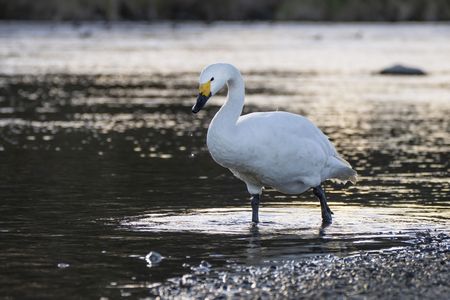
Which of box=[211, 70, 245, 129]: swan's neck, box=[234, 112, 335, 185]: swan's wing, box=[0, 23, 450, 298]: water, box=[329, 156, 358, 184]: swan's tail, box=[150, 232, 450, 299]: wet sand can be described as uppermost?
box=[211, 70, 245, 129]: swan's neck

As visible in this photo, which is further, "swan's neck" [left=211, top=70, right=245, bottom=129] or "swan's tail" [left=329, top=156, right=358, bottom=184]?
"swan's tail" [left=329, top=156, right=358, bottom=184]

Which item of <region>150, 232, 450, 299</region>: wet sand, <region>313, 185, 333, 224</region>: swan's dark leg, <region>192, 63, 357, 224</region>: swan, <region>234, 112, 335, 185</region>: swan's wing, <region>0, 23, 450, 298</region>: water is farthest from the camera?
<region>313, 185, 333, 224</region>: swan's dark leg

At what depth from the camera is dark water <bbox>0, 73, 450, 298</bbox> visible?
1129cm

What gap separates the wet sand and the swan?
1.64 metres

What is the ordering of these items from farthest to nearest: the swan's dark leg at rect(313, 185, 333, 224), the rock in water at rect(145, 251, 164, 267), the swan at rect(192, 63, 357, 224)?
the swan's dark leg at rect(313, 185, 333, 224)
the swan at rect(192, 63, 357, 224)
the rock in water at rect(145, 251, 164, 267)

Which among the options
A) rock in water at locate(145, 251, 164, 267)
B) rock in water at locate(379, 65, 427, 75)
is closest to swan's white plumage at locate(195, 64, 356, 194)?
rock in water at locate(145, 251, 164, 267)

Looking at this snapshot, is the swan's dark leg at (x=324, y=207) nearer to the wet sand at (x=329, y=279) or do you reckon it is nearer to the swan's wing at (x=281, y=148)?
the swan's wing at (x=281, y=148)

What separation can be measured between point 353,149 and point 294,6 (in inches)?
4606

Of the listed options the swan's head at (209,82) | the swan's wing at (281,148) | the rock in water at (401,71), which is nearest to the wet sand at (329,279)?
the swan's wing at (281,148)

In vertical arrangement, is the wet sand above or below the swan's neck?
below

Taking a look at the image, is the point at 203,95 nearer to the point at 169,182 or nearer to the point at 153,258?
the point at 153,258

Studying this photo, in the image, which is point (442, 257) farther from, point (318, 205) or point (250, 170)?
point (318, 205)

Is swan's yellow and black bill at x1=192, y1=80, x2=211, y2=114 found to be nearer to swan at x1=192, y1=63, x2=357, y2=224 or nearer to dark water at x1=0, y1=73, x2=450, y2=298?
swan at x1=192, y1=63, x2=357, y2=224

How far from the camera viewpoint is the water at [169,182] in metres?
11.5
